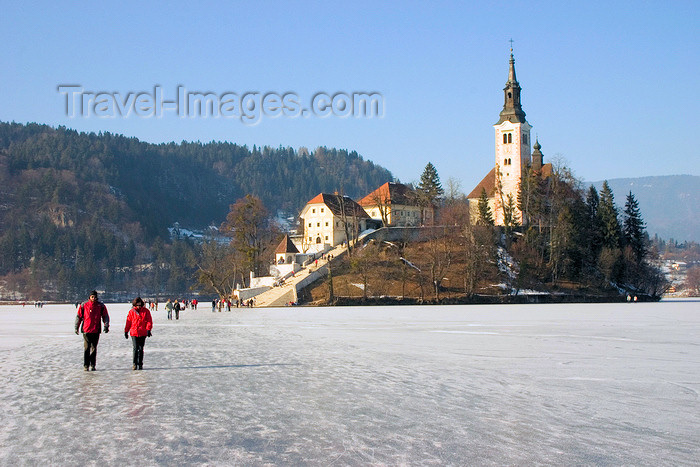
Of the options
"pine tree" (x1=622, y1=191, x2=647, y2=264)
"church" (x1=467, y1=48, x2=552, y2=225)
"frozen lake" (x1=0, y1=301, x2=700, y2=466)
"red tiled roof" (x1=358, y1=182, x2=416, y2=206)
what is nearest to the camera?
"frozen lake" (x1=0, y1=301, x2=700, y2=466)

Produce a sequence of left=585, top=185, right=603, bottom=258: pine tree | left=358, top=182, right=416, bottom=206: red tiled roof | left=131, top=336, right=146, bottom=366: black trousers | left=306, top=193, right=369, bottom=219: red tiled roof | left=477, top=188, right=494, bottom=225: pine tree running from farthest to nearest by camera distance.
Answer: left=358, top=182, right=416, bottom=206: red tiled roof, left=306, top=193, right=369, bottom=219: red tiled roof, left=477, top=188, right=494, bottom=225: pine tree, left=585, top=185, right=603, bottom=258: pine tree, left=131, top=336, right=146, bottom=366: black trousers

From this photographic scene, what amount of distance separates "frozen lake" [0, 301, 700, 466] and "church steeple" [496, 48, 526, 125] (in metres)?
82.9

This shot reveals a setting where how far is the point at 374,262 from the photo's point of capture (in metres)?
79.1

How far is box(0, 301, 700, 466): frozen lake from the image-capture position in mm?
8133

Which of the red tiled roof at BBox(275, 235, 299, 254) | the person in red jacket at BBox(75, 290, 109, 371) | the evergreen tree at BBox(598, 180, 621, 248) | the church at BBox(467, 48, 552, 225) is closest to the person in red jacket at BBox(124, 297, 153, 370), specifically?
the person in red jacket at BBox(75, 290, 109, 371)

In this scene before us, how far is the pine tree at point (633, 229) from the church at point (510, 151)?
477 inches

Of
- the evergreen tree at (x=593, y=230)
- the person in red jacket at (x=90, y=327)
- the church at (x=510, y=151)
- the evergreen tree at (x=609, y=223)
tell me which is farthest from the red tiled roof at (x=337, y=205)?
the person in red jacket at (x=90, y=327)

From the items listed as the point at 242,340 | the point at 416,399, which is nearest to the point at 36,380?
the point at 416,399

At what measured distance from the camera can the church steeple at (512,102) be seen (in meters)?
99.4

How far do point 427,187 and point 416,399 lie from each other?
90456 mm

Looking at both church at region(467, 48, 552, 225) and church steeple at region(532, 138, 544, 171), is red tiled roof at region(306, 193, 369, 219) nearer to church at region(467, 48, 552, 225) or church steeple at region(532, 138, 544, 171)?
church at region(467, 48, 552, 225)

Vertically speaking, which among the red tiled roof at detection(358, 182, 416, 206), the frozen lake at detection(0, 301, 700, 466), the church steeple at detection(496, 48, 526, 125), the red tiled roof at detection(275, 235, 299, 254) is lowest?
the frozen lake at detection(0, 301, 700, 466)

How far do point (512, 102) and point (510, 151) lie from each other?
742cm

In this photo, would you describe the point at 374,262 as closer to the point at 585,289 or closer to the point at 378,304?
the point at 378,304
